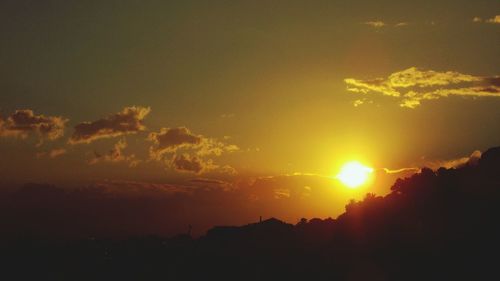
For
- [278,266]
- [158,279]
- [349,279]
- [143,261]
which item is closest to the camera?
[349,279]

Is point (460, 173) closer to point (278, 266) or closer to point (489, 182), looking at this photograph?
point (489, 182)

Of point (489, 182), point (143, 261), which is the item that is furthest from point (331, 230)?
point (143, 261)

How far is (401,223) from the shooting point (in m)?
120

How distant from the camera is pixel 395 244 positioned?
374ft

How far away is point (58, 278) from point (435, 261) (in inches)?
4981

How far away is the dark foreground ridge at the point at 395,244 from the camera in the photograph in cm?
10125

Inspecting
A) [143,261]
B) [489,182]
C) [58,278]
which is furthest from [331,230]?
[58,278]

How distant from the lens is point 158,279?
14862 cm

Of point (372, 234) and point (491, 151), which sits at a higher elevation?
point (491, 151)

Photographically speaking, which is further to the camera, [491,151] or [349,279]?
[491,151]

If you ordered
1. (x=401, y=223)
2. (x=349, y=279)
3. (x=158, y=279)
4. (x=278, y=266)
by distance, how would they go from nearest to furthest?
(x=349, y=279) < (x=401, y=223) < (x=278, y=266) < (x=158, y=279)

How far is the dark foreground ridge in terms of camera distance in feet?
332

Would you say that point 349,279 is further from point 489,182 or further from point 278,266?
point 489,182

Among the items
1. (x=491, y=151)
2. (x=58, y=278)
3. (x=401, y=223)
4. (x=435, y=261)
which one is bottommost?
(x=58, y=278)
